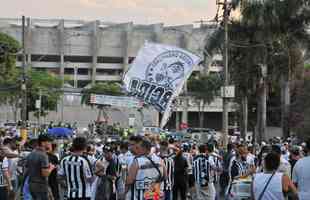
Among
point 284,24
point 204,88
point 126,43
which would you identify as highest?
point 126,43

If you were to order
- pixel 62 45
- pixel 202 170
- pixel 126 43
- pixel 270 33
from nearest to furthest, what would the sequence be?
pixel 202 170 < pixel 270 33 < pixel 62 45 < pixel 126 43

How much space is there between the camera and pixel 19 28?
120 m

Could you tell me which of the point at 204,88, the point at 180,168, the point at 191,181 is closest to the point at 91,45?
the point at 204,88

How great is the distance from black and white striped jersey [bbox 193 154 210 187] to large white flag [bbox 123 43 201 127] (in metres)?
3.31

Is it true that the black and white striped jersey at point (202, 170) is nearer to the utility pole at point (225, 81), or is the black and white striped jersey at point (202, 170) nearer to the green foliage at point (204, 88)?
the utility pole at point (225, 81)

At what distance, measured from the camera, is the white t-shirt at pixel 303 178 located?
918 cm

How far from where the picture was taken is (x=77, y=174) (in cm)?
1038

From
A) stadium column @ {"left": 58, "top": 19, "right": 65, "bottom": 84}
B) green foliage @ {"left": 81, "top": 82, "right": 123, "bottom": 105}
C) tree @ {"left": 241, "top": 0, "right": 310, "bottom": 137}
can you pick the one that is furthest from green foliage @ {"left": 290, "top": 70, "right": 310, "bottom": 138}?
stadium column @ {"left": 58, "top": 19, "right": 65, "bottom": 84}

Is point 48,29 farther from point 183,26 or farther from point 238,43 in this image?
point 238,43

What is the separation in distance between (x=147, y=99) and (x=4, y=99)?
72.9 metres

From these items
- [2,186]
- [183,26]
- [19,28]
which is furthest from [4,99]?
[2,186]

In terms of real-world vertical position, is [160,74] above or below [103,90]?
below

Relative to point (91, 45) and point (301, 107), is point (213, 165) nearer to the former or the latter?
point (301, 107)

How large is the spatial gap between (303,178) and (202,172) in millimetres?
6031
